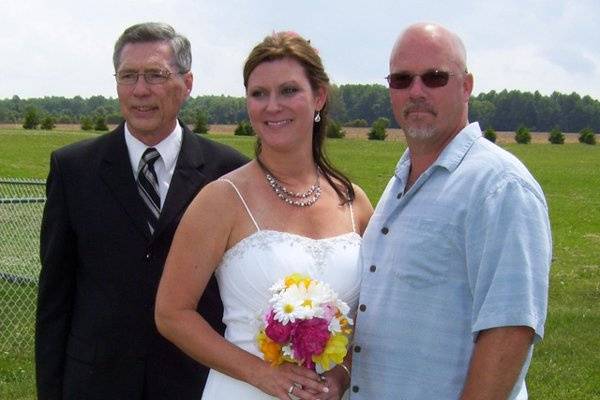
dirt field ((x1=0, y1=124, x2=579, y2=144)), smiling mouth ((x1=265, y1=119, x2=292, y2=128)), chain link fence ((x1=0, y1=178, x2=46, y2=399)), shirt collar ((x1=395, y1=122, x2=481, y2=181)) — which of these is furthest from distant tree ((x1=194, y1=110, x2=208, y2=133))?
shirt collar ((x1=395, y1=122, x2=481, y2=181))

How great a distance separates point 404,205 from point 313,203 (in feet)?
2.72

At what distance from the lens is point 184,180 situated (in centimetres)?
473

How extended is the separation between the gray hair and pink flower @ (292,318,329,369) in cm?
179

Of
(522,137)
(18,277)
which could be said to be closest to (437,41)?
(18,277)

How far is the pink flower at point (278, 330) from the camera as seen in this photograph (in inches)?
145

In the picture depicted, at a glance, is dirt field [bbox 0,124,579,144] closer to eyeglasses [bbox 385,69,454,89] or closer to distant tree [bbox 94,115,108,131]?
distant tree [bbox 94,115,108,131]

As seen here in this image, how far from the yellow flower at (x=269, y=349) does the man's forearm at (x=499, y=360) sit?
0.87m

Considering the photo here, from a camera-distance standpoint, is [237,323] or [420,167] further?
[237,323]

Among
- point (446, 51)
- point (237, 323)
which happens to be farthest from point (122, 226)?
point (446, 51)

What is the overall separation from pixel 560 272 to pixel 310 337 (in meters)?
13.8

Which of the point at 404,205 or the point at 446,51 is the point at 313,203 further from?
the point at 446,51

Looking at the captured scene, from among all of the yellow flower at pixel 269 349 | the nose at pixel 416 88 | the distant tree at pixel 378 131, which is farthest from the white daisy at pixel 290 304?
the distant tree at pixel 378 131

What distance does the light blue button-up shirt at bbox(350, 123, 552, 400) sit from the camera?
10.7ft

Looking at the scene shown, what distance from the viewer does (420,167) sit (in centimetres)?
385
